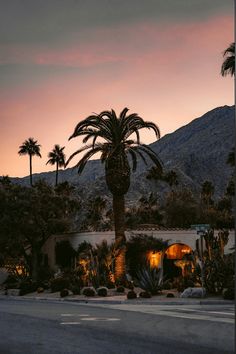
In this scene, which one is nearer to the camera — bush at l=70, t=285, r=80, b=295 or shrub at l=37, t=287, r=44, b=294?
bush at l=70, t=285, r=80, b=295

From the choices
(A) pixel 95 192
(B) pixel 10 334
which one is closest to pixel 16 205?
(B) pixel 10 334

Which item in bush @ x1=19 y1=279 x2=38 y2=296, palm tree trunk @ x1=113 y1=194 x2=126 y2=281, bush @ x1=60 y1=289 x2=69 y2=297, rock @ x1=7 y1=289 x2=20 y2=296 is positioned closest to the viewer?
bush @ x1=60 y1=289 x2=69 y2=297

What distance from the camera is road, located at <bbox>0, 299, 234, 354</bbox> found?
11.6 meters

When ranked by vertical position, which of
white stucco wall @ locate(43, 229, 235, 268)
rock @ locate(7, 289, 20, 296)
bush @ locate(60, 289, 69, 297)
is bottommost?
rock @ locate(7, 289, 20, 296)

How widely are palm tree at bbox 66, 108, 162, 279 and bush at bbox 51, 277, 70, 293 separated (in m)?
3.50

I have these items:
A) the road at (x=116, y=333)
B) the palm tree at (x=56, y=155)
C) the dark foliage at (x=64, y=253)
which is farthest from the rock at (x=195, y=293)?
Result: the palm tree at (x=56, y=155)

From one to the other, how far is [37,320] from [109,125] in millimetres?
22286

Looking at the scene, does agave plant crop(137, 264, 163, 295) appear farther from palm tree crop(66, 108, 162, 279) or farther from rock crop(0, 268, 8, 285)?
rock crop(0, 268, 8, 285)

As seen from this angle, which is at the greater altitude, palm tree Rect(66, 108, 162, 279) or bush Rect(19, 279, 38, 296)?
palm tree Rect(66, 108, 162, 279)

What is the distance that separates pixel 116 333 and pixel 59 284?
2172 cm

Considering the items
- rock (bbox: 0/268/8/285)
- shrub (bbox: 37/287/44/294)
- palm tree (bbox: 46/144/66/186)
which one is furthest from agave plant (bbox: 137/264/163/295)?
palm tree (bbox: 46/144/66/186)

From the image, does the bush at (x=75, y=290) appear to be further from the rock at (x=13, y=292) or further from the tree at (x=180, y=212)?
the tree at (x=180, y=212)

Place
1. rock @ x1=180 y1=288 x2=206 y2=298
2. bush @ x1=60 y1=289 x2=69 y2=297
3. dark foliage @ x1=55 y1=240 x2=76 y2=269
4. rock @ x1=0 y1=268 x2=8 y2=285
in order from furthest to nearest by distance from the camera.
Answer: rock @ x1=0 y1=268 x2=8 y2=285, dark foliage @ x1=55 y1=240 x2=76 y2=269, bush @ x1=60 y1=289 x2=69 y2=297, rock @ x1=180 y1=288 x2=206 y2=298

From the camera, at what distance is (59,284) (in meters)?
35.5
